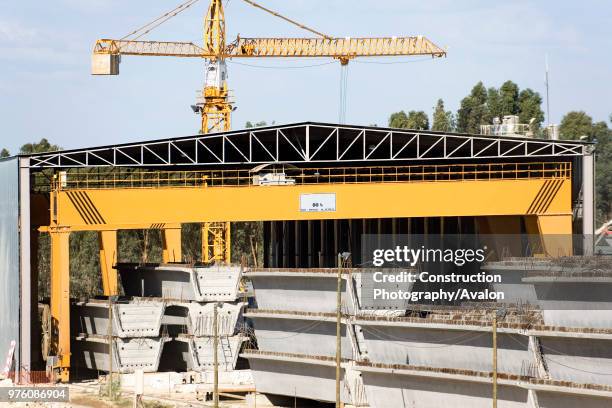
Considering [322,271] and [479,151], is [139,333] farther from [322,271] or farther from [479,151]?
[479,151]

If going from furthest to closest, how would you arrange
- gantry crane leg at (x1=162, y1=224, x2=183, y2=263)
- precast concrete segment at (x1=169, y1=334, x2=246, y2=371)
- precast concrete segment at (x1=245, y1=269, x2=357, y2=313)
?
gantry crane leg at (x1=162, y1=224, x2=183, y2=263)
precast concrete segment at (x1=169, y1=334, x2=246, y2=371)
precast concrete segment at (x1=245, y1=269, x2=357, y2=313)

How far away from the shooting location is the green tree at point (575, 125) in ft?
484

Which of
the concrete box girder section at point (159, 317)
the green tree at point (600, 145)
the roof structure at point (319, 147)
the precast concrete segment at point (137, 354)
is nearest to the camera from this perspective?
the roof structure at point (319, 147)

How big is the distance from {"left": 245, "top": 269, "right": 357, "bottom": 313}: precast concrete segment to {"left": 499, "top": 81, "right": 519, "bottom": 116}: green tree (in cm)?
10174

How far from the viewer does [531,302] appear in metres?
47.8

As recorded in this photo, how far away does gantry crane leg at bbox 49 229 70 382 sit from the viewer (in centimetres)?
5903

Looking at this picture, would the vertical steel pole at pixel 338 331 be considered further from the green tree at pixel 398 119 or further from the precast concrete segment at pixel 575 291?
the green tree at pixel 398 119

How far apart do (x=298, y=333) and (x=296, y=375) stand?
1.82 meters

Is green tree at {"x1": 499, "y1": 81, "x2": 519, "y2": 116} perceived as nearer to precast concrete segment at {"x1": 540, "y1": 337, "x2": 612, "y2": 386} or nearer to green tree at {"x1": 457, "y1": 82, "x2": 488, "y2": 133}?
green tree at {"x1": 457, "y1": 82, "x2": 488, "y2": 133}

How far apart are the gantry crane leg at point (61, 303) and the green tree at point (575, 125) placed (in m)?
95.7

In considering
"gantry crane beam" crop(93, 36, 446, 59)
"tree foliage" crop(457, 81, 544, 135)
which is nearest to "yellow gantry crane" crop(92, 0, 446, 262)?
"gantry crane beam" crop(93, 36, 446, 59)

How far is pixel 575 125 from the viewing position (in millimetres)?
149000

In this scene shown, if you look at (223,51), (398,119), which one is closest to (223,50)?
(223,51)

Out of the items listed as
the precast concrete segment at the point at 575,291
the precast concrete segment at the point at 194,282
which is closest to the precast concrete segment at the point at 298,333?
the precast concrete segment at the point at 194,282
